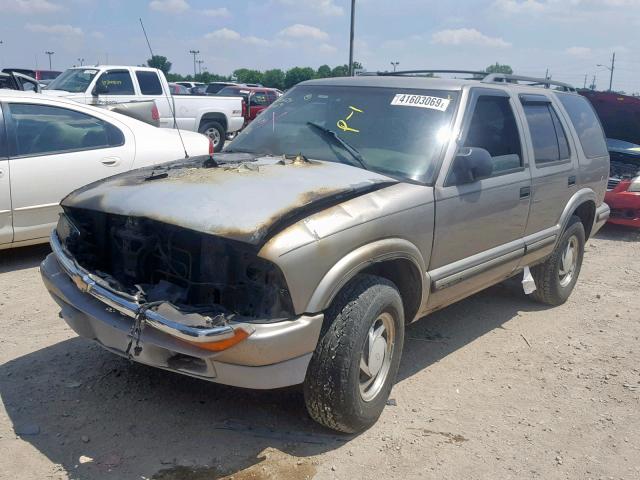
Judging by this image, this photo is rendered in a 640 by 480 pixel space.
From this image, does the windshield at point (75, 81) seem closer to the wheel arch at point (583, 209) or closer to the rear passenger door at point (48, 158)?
the rear passenger door at point (48, 158)

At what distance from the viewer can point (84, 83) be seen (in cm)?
1276

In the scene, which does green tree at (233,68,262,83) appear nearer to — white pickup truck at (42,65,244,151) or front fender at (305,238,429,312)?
white pickup truck at (42,65,244,151)

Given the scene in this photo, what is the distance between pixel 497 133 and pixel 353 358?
2.20 meters

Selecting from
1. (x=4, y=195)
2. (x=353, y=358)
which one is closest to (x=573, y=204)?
(x=353, y=358)

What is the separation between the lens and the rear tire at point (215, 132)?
15.6 m

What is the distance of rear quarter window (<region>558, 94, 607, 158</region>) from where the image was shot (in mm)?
5527

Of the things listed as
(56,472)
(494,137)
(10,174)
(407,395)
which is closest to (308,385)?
(407,395)

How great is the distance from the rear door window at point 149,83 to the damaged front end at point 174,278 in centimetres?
1046

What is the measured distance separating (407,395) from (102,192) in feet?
6.95

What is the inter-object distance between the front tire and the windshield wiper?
0.87 meters

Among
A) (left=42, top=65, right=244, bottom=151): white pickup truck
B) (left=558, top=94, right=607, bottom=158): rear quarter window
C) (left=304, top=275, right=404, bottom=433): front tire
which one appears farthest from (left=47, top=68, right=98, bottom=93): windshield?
(left=304, top=275, right=404, bottom=433): front tire

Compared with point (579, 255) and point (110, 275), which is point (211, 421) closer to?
point (110, 275)

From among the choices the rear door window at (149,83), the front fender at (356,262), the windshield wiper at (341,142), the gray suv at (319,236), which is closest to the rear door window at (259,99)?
the rear door window at (149,83)

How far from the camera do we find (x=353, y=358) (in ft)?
10.1
